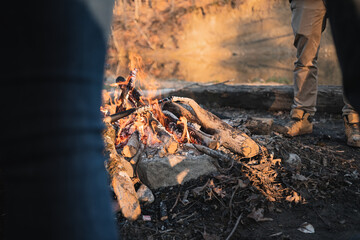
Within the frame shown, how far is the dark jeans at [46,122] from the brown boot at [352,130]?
3089 mm

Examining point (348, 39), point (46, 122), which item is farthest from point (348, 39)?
point (46, 122)

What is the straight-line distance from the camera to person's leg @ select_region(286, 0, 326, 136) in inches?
119

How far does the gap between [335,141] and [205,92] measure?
2428 millimetres

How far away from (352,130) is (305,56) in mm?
991

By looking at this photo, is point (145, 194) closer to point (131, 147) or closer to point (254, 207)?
point (131, 147)

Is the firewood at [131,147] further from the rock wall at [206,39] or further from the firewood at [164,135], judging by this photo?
the rock wall at [206,39]

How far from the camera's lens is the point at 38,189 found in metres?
0.47

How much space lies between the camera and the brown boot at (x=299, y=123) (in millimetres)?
3196

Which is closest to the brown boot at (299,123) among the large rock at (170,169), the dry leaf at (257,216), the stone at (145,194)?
the large rock at (170,169)

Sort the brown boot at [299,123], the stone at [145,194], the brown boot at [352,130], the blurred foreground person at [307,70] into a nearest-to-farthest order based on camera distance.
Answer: the stone at [145,194] < the brown boot at [352,130] < the blurred foreground person at [307,70] < the brown boot at [299,123]

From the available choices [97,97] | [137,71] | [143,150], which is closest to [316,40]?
[137,71]

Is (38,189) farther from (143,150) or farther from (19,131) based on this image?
(143,150)

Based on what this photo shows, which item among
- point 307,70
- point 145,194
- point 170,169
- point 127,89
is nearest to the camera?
point 145,194

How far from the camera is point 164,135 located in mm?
2357
